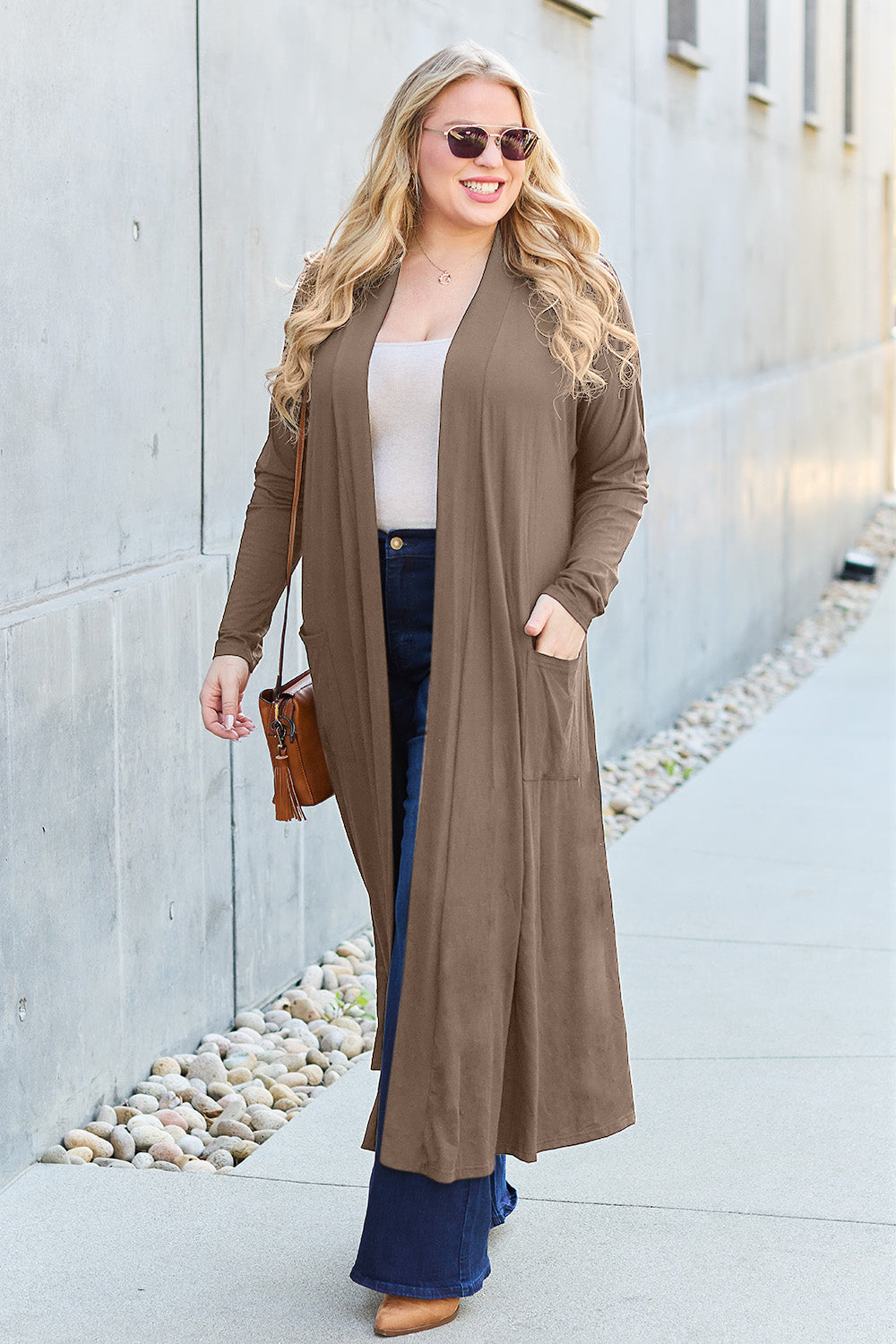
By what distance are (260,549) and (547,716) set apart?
612 millimetres

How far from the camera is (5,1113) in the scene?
138 inches

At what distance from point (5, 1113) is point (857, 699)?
6434 mm

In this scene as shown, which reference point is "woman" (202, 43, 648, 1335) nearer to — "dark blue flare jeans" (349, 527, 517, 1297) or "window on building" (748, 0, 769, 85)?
"dark blue flare jeans" (349, 527, 517, 1297)

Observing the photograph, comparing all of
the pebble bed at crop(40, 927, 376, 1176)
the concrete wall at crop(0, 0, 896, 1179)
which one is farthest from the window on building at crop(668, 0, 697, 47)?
the pebble bed at crop(40, 927, 376, 1176)

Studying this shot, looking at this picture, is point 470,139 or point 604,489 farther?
point 604,489

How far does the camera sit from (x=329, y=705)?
3059mm

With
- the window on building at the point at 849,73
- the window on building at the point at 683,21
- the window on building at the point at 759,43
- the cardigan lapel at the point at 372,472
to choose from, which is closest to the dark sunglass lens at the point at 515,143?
the cardigan lapel at the point at 372,472

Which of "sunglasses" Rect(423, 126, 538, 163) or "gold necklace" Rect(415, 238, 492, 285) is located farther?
"gold necklace" Rect(415, 238, 492, 285)

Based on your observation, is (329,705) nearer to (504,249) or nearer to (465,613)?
(465,613)

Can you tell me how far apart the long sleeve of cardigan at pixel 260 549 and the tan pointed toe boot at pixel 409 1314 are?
108 centimetres

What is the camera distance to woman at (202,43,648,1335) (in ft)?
9.39

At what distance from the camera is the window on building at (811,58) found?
13.0 metres

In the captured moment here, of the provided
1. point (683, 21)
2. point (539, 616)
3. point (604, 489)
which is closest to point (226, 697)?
point (539, 616)

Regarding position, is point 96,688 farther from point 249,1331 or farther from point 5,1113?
point 249,1331
